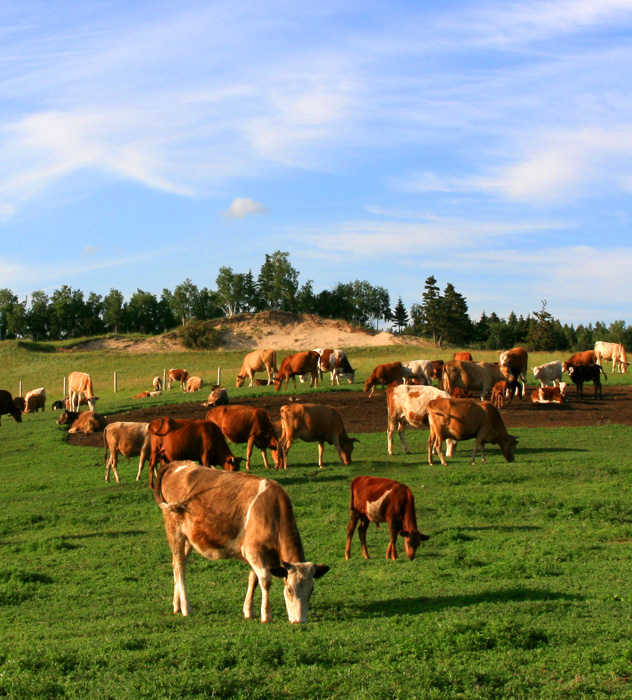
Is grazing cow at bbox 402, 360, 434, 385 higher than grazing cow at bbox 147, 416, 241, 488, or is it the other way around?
grazing cow at bbox 402, 360, 434, 385

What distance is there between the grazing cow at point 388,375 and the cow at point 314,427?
52.6 feet

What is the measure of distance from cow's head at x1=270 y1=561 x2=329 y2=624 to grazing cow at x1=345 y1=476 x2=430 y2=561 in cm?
368

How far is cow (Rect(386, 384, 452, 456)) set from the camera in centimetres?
2273

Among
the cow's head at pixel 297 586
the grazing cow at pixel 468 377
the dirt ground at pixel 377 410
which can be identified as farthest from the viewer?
the grazing cow at pixel 468 377

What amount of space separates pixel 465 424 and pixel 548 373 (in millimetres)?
20669

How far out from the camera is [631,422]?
29.1m

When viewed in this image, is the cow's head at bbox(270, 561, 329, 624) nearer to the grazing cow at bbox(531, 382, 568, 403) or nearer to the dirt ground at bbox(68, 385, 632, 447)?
the dirt ground at bbox(68, 385, 632, 447)

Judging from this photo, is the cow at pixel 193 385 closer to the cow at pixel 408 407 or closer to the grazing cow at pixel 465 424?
the cow at pixel 408 407

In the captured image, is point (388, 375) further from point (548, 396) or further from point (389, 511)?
point (389, 511)

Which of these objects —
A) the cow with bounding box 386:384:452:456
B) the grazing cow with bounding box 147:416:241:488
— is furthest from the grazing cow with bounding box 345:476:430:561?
the cow with bounding box 386:384:452:456

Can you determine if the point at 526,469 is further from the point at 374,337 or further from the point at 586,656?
the point at 374,337

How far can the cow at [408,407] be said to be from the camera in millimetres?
22734

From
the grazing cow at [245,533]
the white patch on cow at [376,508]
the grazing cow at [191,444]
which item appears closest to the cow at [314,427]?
the grazing cow at [191,444]

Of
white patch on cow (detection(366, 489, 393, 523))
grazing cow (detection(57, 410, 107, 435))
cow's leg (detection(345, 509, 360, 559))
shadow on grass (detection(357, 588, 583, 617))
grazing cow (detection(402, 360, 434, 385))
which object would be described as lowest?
shadow on grass (detection(357, 588, 583, 617))
